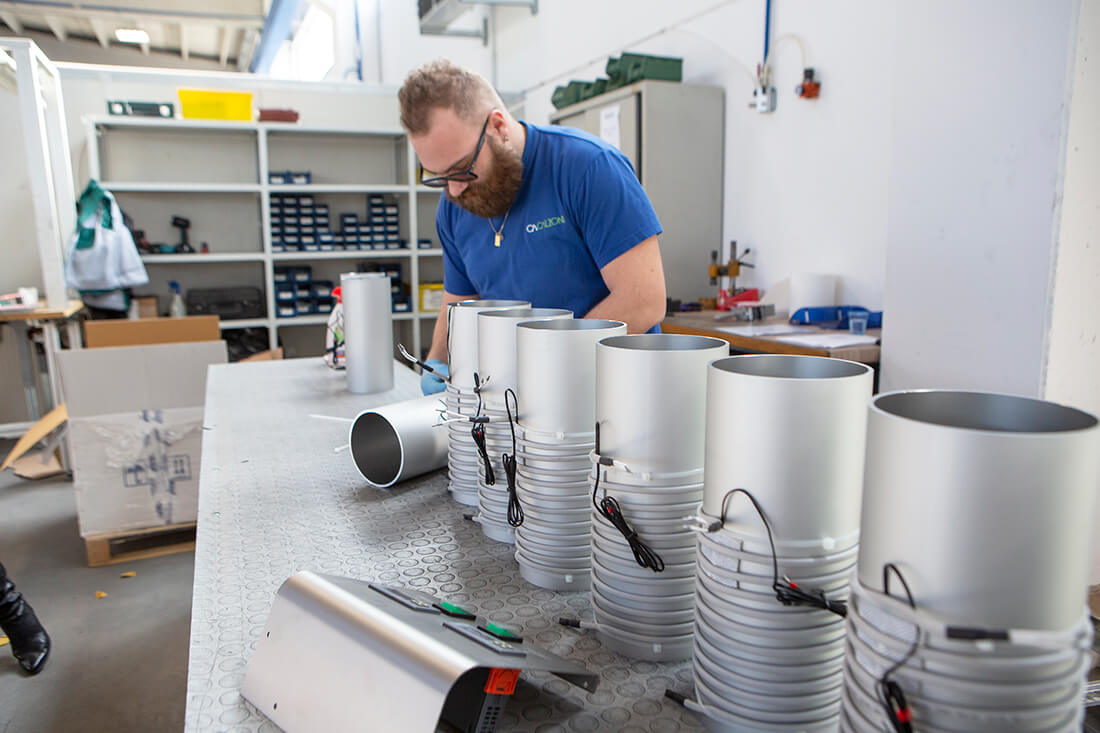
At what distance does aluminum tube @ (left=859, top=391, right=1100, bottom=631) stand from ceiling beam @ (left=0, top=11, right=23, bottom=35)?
9.05 meters

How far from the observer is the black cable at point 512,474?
80 centimetres

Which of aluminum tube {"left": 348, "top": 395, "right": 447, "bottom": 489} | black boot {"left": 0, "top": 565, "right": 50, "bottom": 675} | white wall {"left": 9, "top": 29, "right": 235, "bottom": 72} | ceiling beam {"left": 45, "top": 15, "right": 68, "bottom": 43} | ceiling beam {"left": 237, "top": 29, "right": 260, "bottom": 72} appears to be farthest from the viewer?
white wall {"left": 9, "top": 29, "right": 235, "bottom": 72}

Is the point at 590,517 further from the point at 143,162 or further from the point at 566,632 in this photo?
the point at 143,162

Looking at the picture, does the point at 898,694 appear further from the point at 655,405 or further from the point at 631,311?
the point at 631,311

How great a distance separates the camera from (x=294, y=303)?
445 cm

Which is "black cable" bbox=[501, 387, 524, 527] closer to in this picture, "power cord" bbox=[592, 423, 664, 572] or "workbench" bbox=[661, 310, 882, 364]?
"power cord" bbox=[592, 423, 664, 572]

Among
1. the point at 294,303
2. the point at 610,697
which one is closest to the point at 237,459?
the point at 610,697

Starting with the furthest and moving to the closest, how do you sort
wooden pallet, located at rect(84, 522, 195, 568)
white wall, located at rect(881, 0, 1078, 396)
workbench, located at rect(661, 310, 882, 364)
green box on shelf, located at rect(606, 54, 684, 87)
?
green box on shelf, located at rect(606, 54, 684, 87), wooden pallet, located at rect(84, 522, 195, 568), workbench, located at rect(661, 310, 882, 364), white wall, located at rect(881, 0, 1078, 396)

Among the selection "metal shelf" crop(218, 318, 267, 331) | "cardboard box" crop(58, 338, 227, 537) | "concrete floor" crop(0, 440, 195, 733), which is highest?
"metal shelf" crop(218, 318, 267, 331)

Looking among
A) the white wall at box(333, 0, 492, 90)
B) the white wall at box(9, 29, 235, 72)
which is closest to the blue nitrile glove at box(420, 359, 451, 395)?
the white wall at box(333, 0, 492, 90)

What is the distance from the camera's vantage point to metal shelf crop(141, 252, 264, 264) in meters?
4.09

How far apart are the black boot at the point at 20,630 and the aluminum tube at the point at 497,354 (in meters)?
1.77

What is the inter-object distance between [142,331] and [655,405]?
3.39 meters

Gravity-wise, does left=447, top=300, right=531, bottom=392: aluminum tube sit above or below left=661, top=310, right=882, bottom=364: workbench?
above
